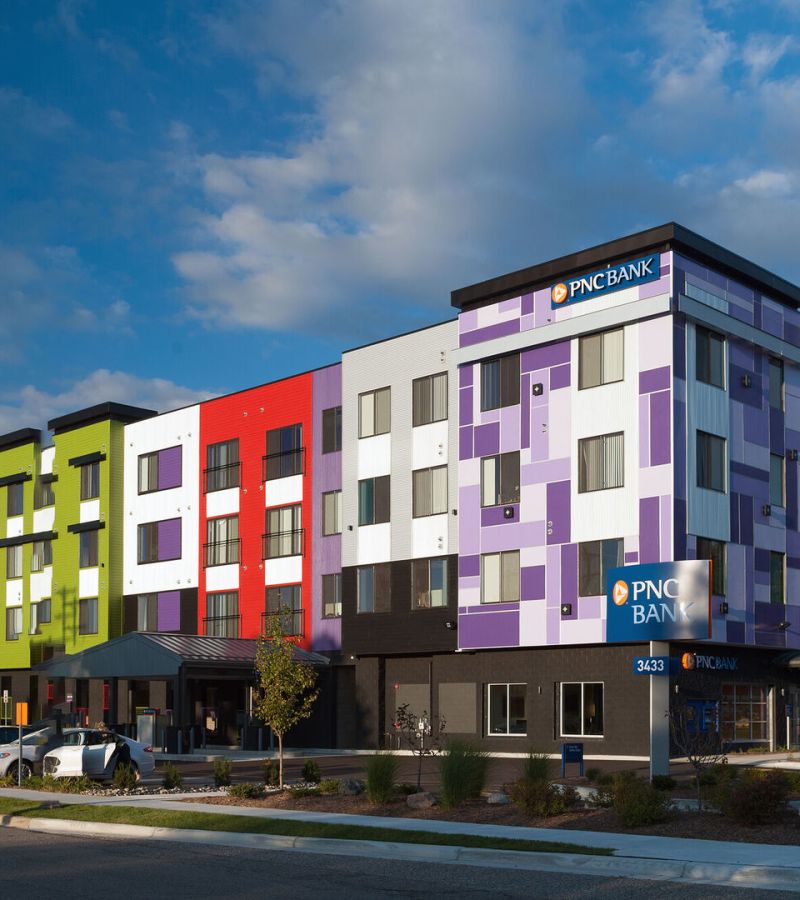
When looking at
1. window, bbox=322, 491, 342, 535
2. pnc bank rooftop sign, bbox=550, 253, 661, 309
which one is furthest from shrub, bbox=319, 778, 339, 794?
window, bbox=322, 491, 342, 535

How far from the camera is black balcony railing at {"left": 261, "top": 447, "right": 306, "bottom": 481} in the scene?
5262cm

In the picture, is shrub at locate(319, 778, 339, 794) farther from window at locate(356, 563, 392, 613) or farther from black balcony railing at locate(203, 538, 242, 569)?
black balcony railing at locate(203, 538, 242, 569)

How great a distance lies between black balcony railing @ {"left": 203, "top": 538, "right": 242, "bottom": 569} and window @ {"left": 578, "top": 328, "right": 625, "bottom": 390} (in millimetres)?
19148

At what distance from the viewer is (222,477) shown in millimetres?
56375

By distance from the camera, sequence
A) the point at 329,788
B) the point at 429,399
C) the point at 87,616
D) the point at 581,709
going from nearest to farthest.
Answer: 1. the point at 329,788
2. the point at 581,709
3. the point at 429,399
4. the point at 87,616

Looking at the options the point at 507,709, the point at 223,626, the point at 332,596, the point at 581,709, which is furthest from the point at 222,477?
the point at 581,709

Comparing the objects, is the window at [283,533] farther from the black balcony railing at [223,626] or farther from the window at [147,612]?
the window at [147,612]

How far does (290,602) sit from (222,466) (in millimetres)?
7431

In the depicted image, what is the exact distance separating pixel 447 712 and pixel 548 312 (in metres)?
14.7

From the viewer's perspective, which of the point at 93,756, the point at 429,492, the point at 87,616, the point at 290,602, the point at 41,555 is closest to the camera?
the point at 93,756

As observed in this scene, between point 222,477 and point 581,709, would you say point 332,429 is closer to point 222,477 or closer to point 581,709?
point 222,477

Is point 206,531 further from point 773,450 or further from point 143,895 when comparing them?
point 143,895

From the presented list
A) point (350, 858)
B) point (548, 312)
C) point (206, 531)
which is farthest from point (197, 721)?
point (350, 858)

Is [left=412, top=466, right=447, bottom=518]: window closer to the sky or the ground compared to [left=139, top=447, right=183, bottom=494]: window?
closer to the ground
